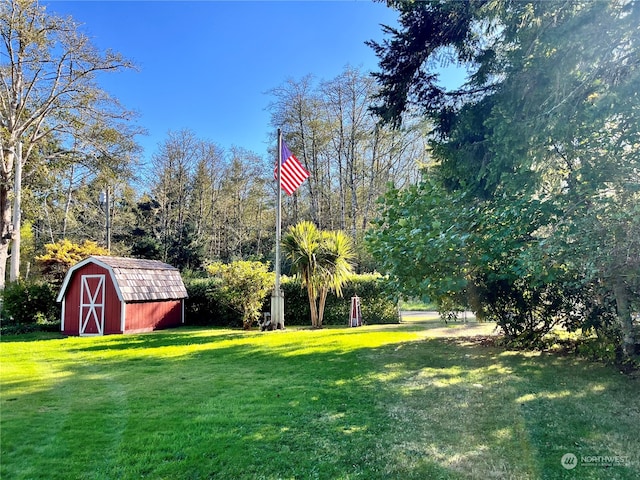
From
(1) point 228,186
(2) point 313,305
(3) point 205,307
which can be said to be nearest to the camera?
(2) point 313,305

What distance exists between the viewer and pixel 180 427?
356cm

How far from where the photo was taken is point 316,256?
11242 millimetres

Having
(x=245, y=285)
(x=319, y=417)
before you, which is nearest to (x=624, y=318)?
(x=319, y=417)

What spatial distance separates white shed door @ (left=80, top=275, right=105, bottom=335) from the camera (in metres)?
11.3

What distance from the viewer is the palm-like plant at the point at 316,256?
1116 cm

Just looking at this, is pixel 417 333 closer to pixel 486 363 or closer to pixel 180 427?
pixel 486 363

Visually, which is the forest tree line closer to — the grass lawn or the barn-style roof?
the barn-style roof

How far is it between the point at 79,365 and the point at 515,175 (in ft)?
24.9

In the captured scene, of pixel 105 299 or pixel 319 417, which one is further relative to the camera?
pixel 105 299

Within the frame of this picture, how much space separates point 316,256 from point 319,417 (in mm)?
7510

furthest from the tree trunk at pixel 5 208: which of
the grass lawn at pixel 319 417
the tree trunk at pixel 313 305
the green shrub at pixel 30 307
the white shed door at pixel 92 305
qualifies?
the tree trunk at pixel 313 305

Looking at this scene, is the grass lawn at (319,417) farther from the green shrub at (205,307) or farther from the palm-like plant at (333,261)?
the green shrub at (205,307)

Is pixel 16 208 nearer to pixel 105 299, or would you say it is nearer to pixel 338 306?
pixel 105 299

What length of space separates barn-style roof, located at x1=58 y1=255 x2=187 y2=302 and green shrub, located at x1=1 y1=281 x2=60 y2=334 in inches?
70.5
